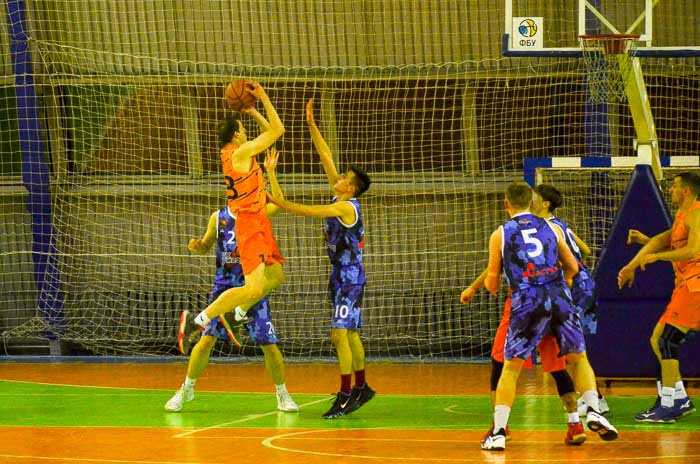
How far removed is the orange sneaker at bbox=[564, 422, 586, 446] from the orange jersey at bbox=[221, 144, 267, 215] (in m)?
3.16

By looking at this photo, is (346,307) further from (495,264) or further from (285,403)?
(495,264)

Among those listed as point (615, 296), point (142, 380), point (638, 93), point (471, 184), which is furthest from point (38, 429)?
point (471, 184)

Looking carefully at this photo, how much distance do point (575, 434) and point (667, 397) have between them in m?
1.73

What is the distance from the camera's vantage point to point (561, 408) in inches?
412

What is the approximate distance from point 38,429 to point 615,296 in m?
5.79

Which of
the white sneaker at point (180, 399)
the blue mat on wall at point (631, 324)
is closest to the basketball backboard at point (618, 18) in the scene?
the blue mat on wall at point (631, 324)

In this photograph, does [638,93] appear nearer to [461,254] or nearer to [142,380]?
[461,254]

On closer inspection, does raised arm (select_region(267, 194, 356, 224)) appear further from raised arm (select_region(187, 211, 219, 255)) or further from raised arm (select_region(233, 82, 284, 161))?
raised arm (select_region(187, 211, 219, 255))

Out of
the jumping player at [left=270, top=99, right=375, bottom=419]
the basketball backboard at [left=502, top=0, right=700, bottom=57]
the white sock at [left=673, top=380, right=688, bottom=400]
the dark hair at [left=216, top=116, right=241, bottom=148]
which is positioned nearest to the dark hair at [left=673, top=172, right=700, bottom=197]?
the white sock at [left=673, top=380, right=688, bottom=400]

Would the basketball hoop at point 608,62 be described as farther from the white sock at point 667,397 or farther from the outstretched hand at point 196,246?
the outstretched hand at point 196,246

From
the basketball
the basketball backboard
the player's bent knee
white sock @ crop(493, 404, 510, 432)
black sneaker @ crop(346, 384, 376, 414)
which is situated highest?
the basketball backboard

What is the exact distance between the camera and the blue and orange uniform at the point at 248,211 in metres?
9.57

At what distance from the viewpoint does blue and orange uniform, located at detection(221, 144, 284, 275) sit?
9.57 meters

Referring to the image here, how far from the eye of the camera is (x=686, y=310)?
31.1 feet
